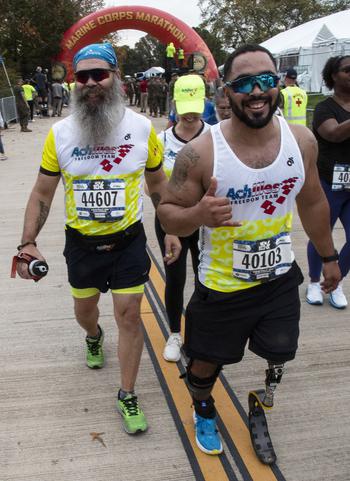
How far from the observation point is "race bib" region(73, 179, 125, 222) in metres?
2.63

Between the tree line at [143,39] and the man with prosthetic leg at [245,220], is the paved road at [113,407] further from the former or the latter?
the tree line at [143,39]

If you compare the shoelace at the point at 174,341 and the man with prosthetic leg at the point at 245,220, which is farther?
the shoelace at the point at 174,341

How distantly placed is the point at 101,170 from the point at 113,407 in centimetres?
140

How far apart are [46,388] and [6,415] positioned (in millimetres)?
314

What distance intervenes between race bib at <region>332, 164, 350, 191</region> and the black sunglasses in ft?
6.45

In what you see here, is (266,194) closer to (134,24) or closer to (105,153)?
(105,153)

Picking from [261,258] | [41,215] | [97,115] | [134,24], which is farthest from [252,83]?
[134,24]

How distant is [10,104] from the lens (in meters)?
20.3

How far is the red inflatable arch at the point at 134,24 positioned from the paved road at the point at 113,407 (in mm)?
21476

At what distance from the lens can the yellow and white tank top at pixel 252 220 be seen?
205cm

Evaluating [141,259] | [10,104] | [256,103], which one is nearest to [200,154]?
[256,103]

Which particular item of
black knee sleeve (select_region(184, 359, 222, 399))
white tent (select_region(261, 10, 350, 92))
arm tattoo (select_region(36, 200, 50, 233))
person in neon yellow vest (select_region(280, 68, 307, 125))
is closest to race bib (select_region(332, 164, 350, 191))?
black knee sleeve (select_region(184, 359, 222, 399))

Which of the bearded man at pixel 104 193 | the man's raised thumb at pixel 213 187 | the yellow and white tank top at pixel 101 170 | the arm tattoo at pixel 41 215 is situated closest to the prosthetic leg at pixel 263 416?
the bearded man at pixel 104 193

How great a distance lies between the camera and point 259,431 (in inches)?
99.0
